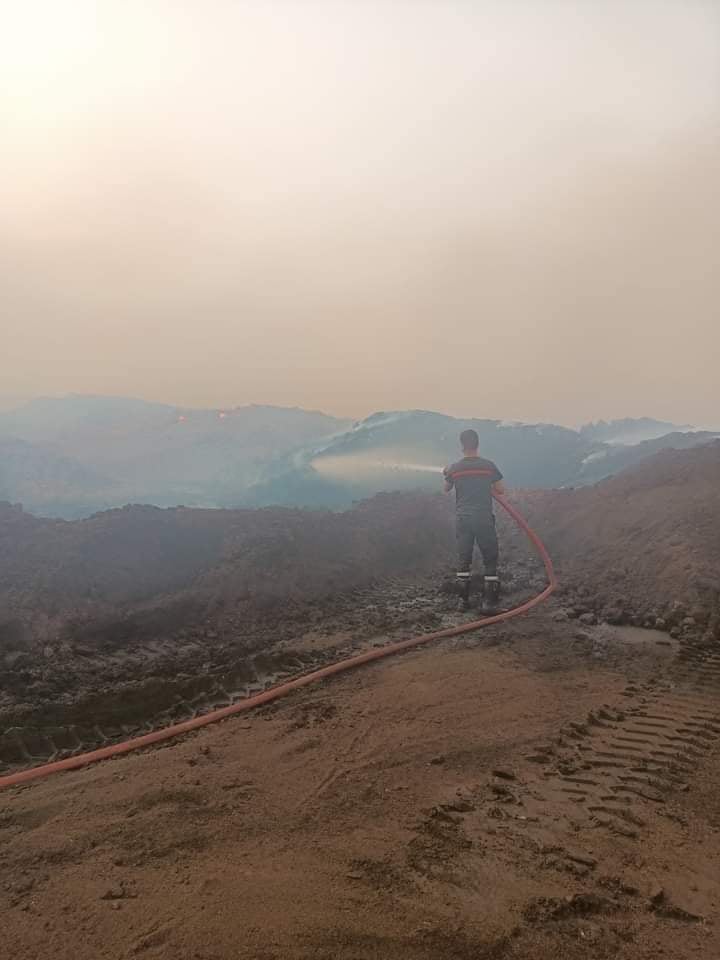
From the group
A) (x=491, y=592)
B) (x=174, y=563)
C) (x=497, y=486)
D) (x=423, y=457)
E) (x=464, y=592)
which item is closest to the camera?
(x=491, y=592)

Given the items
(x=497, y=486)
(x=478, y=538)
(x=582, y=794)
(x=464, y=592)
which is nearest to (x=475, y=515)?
(x=478, y=538)

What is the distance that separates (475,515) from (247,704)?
4.13 meters

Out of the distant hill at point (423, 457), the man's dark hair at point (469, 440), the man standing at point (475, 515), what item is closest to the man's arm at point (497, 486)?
the man standing at point (475, 515)

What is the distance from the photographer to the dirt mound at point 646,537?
6.70 metres

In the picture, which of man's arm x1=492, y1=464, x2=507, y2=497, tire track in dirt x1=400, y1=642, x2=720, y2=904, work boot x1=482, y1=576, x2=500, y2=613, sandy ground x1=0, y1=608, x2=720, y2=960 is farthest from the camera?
man's arm x1=492, y1=464, x2=507, y2=497

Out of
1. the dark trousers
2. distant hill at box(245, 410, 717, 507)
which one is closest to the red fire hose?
the dark trousers

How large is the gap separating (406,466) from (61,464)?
12443mm

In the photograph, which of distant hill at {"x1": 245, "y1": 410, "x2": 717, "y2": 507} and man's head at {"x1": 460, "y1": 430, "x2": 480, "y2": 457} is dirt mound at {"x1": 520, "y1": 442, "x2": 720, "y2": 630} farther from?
distant hill at {"x1": 245, "y1": 410, "x2": 717, "y2": 507}

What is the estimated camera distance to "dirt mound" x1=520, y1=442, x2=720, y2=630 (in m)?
6.70

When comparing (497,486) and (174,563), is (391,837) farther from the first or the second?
(174,563)

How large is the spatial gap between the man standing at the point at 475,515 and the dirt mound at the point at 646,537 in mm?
1343

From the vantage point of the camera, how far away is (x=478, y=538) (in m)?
7.47

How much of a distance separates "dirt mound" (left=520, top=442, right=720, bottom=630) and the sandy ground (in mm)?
2580

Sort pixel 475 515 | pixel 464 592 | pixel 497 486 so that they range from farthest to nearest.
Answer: pixel 497 486, pixel 475 515, pixel 464 592
